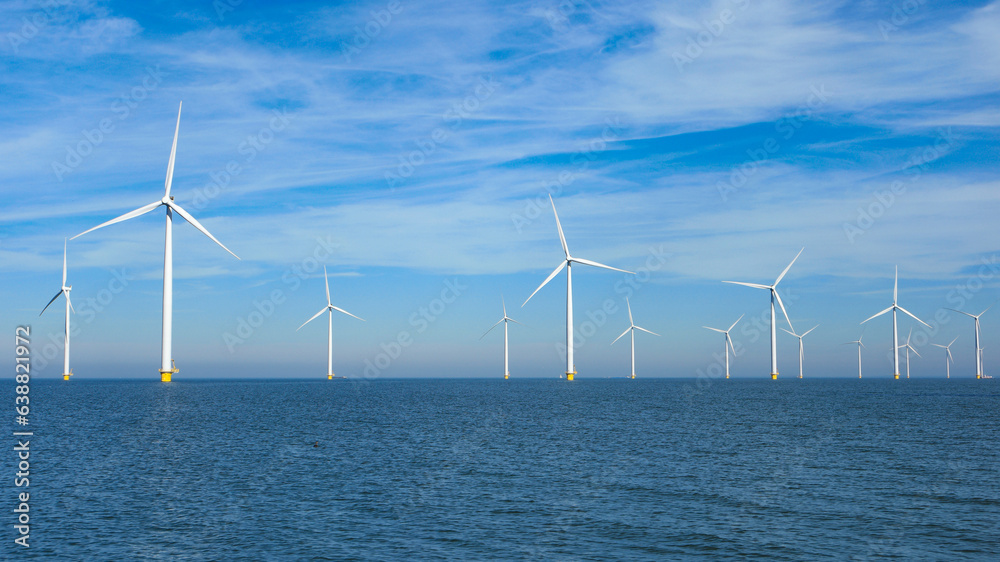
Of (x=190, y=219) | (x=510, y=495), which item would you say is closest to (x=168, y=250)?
(x=190, y=219)

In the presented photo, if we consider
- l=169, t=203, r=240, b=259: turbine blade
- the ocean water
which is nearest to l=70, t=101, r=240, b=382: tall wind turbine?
l=169, t=203, r=240, b=259: turbine blade

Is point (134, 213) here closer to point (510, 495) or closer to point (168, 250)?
point (168, 250)

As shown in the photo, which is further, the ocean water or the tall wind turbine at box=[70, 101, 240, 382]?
the tall wind turbine at box=[70, 101, 240, 382]

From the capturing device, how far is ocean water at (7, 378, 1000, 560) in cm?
3222

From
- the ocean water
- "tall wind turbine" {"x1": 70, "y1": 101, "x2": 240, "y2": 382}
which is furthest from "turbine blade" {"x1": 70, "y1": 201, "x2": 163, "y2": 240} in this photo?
the ocean water

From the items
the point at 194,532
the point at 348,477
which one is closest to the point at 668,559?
the point at 194,532

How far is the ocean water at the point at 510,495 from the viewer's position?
106ft

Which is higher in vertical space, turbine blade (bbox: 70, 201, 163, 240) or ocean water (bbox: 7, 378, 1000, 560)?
turbine blade (bbox: 70, 201, 163, 240)

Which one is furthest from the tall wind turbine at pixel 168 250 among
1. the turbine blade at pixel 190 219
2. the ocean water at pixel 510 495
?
the ocean water at pixel 510 495

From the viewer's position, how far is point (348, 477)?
1946 inches

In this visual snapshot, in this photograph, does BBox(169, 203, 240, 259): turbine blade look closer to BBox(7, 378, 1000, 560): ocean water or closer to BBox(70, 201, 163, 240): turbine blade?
BBox(70, 201, 163, 240): turbine blade

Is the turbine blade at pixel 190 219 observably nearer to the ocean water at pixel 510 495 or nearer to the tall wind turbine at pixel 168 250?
the tall wind turbine at pixel 168 250

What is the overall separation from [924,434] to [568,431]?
38.6 metres

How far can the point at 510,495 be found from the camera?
141 ft
